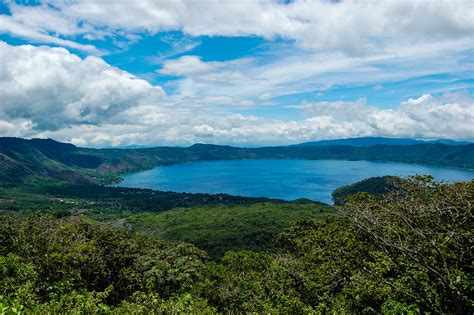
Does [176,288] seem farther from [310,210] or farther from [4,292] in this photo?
[310,210]

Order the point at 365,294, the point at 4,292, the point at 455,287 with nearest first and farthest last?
1. the point at 455,287
2. the point at 4,292
3. the point at 365,294

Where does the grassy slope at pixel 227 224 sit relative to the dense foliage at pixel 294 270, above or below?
below

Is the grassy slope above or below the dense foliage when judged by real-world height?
below

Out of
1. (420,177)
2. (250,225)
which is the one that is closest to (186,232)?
(250,225)

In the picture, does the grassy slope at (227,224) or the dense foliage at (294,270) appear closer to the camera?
the dense foliage at (294,270)

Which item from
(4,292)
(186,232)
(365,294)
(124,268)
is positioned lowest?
(186,232)
